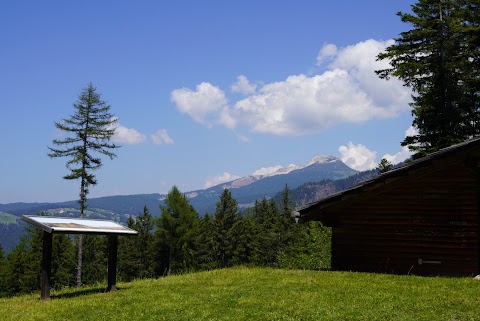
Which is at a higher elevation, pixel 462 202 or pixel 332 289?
pixel 462 202

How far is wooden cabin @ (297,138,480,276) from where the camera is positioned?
57.3 feet

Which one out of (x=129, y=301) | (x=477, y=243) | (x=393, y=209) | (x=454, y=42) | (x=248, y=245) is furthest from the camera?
(x=248, y=245)

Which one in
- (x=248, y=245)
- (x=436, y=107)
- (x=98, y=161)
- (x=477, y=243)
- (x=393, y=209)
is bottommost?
(x=248, y=245)

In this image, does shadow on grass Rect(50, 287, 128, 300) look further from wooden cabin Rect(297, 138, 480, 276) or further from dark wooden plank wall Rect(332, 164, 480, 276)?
dark wooden plank wall Rect(332, 164, 480, 276)

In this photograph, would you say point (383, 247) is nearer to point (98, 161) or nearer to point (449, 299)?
point (449, 299)

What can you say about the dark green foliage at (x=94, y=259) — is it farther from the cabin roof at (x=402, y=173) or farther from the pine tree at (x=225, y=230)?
the cabin roof at (x=402, y=173)

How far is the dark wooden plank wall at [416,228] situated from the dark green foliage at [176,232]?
54.6m

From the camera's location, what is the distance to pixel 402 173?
1798 cm

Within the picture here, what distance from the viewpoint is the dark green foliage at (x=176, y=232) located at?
7356cm

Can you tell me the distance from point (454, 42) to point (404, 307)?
2942 centimetres

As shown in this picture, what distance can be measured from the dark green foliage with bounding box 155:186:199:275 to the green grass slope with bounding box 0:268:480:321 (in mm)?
56918

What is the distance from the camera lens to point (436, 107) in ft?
115

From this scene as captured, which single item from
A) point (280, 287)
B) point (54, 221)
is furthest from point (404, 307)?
point (54, 221)

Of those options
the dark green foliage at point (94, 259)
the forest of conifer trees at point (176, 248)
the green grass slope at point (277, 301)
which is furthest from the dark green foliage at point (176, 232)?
the green grass slope at point (277, 301)
